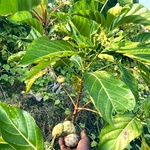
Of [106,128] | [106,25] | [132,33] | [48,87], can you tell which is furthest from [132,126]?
[132,33]

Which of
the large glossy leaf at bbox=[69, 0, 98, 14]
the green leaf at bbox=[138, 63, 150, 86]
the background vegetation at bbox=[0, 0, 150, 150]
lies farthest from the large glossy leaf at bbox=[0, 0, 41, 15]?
the green leaf at bbox=[138, 63, 150, 86]

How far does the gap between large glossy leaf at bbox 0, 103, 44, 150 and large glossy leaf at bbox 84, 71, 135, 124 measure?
170mm

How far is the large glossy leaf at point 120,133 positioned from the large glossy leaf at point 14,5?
522mm

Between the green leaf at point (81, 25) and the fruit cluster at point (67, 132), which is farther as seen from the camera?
the green leaf at point (81, 25)

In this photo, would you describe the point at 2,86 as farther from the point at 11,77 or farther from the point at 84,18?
the point at 84,18

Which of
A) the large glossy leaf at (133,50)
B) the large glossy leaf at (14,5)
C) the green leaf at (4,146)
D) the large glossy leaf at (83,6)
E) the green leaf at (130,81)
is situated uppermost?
the large glossy leaf at (14,5)

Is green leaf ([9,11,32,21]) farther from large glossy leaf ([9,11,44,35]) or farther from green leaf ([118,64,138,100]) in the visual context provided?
green leaf ([118,64,138,100])

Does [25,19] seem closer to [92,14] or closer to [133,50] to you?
[92,14]

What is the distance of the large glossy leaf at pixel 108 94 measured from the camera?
865 mm

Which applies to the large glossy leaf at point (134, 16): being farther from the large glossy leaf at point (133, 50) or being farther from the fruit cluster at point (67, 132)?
the fruit cluster at point (67, 132)

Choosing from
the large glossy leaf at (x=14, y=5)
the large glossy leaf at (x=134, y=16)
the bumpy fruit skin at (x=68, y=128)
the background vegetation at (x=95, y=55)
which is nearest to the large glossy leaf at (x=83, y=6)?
the background vegetation at (x=95, y=55)

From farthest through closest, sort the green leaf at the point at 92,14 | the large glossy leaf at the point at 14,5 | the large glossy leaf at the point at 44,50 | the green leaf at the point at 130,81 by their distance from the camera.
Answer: the green leaf at the point at 130,81, the green leaf at the point at 92,14, the large glossy leaf at the point at 44,50, the large glossy leaf at the point at 14,5

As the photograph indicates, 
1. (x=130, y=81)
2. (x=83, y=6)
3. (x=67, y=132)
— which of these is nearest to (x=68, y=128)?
(x=67, y=132)

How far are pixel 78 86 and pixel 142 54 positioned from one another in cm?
27
